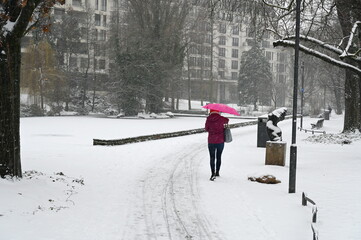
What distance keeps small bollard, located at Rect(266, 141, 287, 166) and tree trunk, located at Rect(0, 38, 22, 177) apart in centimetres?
752

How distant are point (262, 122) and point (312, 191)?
861cm

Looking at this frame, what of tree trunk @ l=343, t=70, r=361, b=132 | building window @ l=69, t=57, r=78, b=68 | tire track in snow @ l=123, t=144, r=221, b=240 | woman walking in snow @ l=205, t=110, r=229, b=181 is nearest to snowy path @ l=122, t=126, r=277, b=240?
tire track in snow @ l=123, t=144, r=221, b=240

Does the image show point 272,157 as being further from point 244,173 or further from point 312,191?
point 312,191

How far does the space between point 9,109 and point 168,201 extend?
140 inches

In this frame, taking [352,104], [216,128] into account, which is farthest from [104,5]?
[216,128]

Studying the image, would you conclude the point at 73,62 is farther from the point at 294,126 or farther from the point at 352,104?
the point at 294,126

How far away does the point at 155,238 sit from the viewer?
16.9 feet

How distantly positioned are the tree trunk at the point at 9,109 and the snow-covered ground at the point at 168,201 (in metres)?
0.37

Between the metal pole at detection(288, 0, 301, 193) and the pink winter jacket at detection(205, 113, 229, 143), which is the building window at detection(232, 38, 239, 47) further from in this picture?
the metal pole at detection(288, 0, 301, 193)

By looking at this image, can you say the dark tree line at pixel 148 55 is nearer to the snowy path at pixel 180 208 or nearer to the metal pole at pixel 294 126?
the snowy path at pixel 180 208

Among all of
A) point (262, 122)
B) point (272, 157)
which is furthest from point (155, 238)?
point (262, 122)

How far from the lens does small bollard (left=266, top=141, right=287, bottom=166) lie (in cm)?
1159

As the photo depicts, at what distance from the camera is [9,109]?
7.05m

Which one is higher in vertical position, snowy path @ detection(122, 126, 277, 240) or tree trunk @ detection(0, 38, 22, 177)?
tree trunk @ detection(0, 38, 22, 177)
